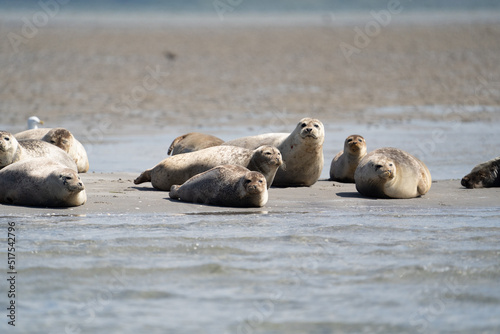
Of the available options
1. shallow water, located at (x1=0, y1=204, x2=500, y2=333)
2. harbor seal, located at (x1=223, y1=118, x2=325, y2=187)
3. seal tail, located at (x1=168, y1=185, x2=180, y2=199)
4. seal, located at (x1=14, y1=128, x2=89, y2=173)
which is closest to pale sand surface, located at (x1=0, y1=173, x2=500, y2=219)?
seal tail, located at (x1=168, y1=185, x2=180, y2=199)

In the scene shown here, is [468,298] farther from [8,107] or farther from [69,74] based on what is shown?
[69,74]

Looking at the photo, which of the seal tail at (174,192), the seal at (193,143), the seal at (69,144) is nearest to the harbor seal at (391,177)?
the seal tail at (174,192)

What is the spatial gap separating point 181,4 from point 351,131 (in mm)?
130194

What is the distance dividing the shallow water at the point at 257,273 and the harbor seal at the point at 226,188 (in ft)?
1.57

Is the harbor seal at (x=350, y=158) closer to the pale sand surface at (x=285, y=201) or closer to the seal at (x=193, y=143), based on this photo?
the pale sand surface at (x=285, y=201)

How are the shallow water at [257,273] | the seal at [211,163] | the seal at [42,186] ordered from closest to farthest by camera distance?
the shallow water at [257,273], the seal at [42,186], the seal at [211,163]

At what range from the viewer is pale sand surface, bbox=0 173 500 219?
25.5 feet

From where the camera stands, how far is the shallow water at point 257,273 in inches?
185

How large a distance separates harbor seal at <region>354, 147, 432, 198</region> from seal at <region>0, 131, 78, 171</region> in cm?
308

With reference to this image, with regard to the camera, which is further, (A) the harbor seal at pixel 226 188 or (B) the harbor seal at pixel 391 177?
(B) the harbor seal at pixel 391 177

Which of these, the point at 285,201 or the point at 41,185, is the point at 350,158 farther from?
the point at 41,185

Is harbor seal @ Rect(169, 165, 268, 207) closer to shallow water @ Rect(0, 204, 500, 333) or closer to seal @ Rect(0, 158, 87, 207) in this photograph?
shallow water @ Rect(0, 204, 500, 333)

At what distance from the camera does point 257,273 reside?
5543 mm

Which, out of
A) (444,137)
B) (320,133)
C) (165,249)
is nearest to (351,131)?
(444,137)
